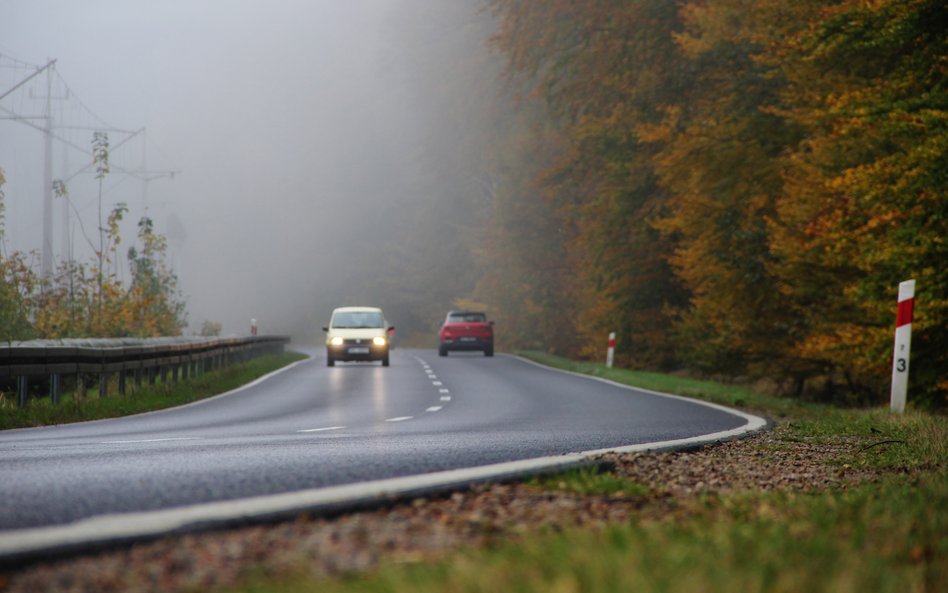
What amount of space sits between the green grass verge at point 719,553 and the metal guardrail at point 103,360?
10.2 metres

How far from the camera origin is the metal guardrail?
1466 cm

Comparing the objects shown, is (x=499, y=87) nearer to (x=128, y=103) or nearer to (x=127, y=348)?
(x=127, y=348)

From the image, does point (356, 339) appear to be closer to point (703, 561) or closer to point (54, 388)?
point (54, 388)

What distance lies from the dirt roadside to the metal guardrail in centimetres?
1003

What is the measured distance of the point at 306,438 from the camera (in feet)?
36.4

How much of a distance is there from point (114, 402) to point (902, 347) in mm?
10551

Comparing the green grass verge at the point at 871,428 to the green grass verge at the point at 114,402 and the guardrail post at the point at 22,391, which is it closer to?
the green grass verge at the point at 114,402

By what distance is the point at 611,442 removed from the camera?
1020cm

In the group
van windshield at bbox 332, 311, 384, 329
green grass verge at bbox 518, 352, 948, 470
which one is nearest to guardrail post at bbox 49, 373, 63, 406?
green grass verge at bbox 518, 352, 948, 470

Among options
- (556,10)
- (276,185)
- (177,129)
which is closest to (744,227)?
(556,10)

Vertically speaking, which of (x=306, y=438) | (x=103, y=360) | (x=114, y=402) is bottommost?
(x=114, y=402)

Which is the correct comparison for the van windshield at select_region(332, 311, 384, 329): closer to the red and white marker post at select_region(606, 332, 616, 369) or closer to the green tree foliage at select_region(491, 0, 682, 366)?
the green tree foliage at select_region(491, 0, 682, 366)

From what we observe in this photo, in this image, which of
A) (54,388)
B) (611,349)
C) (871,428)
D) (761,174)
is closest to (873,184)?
(871,428)

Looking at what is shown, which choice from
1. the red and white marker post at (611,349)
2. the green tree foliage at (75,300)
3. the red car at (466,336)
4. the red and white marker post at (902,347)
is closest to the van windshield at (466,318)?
the red car at (466,336)
